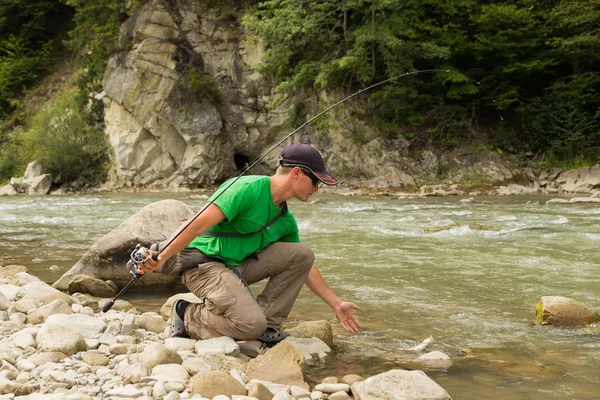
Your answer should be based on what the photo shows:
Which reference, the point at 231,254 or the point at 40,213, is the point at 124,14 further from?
the point at 231,254

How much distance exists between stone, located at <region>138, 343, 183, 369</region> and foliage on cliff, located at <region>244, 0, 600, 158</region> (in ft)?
58.2

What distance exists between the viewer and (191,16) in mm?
24547

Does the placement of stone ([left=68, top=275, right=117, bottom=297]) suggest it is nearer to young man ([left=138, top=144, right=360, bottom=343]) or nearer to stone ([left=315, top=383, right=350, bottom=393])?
young man ([left=138, top=144, right=360, bottom=343])

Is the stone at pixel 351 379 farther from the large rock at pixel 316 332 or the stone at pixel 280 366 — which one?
the large rock at pixel 316 332

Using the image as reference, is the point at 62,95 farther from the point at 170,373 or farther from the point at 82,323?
the point at 170,373

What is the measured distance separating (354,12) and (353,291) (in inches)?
697

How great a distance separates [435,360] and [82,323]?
219cm

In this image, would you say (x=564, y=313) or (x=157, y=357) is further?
(x=564, y=313)

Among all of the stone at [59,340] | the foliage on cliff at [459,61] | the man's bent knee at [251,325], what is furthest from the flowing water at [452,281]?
the foliage on cliff at [459,61]

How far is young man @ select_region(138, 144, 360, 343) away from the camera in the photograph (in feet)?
11.4

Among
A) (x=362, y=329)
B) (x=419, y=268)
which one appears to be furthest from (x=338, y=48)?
(x=362, y=329)

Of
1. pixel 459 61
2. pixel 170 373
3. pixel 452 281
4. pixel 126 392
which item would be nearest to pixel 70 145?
pixel 459 61

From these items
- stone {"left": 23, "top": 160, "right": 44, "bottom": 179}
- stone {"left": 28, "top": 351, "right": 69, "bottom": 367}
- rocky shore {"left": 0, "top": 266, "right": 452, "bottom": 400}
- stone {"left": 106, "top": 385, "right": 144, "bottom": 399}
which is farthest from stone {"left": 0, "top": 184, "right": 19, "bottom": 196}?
stone {"left": 106, "top": 385, "right": 144, "bottom": 399}

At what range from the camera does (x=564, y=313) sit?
4.30 m
